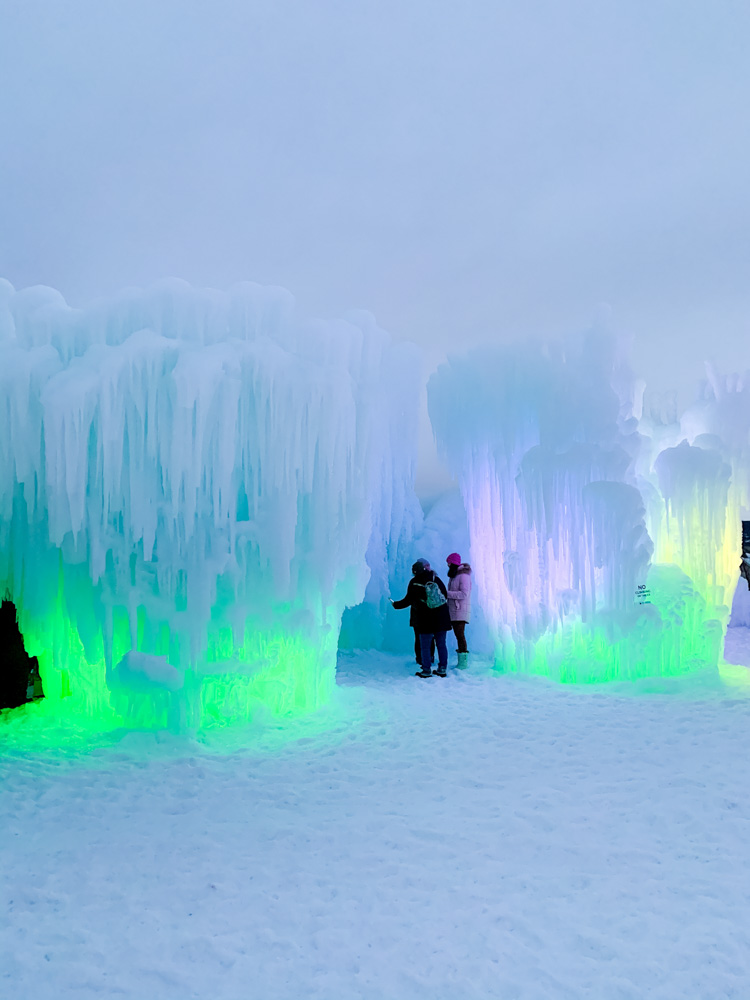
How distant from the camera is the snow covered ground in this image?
152 inches

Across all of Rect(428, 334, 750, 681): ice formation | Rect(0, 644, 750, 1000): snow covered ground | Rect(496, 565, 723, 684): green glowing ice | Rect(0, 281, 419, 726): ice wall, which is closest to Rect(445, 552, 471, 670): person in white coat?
Rect(428, 334, 750, 681): ice formation

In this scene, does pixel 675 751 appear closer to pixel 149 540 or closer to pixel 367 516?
pixel 367 516

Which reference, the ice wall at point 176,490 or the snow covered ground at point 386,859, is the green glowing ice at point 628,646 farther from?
the ice wall at point 176,490

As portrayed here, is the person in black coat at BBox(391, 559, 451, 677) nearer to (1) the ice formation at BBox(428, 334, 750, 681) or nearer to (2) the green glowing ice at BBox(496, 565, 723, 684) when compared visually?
(1) the ice formation at BBox(428, 334, 750, 681)

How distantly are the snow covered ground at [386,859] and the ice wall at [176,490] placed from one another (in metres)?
0.83

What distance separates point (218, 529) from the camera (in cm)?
771

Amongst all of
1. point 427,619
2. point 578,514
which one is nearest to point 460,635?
point 427,619

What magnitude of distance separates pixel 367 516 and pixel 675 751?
4115 mm

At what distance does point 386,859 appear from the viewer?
→ 506 cm

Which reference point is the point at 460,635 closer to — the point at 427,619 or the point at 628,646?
the point at 427,619

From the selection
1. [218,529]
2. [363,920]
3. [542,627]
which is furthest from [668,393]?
[363,920]

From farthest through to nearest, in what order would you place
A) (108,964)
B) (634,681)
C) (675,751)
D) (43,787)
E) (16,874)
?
(634,681) → (675,751) → (43,787) → (16,874) → (108,964)

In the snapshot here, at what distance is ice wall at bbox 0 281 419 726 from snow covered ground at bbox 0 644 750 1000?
0.83 meters

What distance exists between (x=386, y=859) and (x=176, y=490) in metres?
4.07
